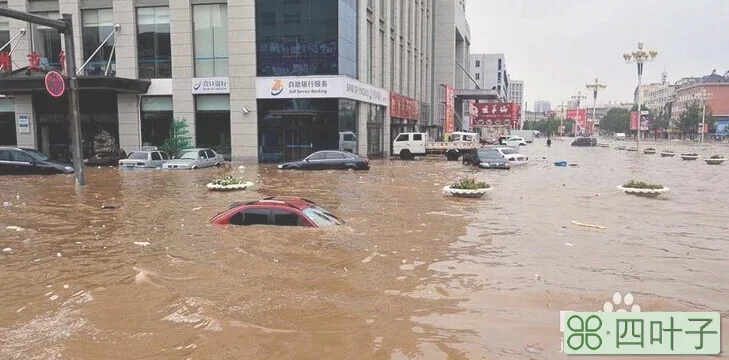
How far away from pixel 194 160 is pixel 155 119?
336 inches

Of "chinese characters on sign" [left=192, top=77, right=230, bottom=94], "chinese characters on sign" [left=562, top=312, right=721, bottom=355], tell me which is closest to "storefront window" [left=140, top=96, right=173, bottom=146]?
"chinese characters on sign" [left=192, top=77, right=230, bottom=94]

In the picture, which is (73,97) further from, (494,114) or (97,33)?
(494,114)

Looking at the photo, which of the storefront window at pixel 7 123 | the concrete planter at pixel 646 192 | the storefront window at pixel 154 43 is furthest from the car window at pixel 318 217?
the storefront window at pixel 7 123

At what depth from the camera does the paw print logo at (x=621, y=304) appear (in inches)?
314

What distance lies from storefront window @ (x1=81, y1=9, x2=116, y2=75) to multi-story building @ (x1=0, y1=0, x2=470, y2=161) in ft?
0.21

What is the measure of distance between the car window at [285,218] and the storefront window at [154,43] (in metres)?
27.5

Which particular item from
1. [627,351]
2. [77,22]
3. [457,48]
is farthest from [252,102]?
[457,48]

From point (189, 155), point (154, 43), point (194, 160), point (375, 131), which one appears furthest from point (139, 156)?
point (375, 131)

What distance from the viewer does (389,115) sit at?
160ft

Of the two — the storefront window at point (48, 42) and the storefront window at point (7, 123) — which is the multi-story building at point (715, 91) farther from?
the storefront window at point (7, 123)

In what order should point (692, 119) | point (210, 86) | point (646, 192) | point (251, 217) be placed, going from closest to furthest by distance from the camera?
point (251, 217) < point (646, 192) < point (210, 86) < point (692, 119)

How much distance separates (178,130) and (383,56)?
18.7 meters

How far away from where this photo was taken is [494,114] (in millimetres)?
80562

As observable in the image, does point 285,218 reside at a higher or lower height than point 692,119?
lower
